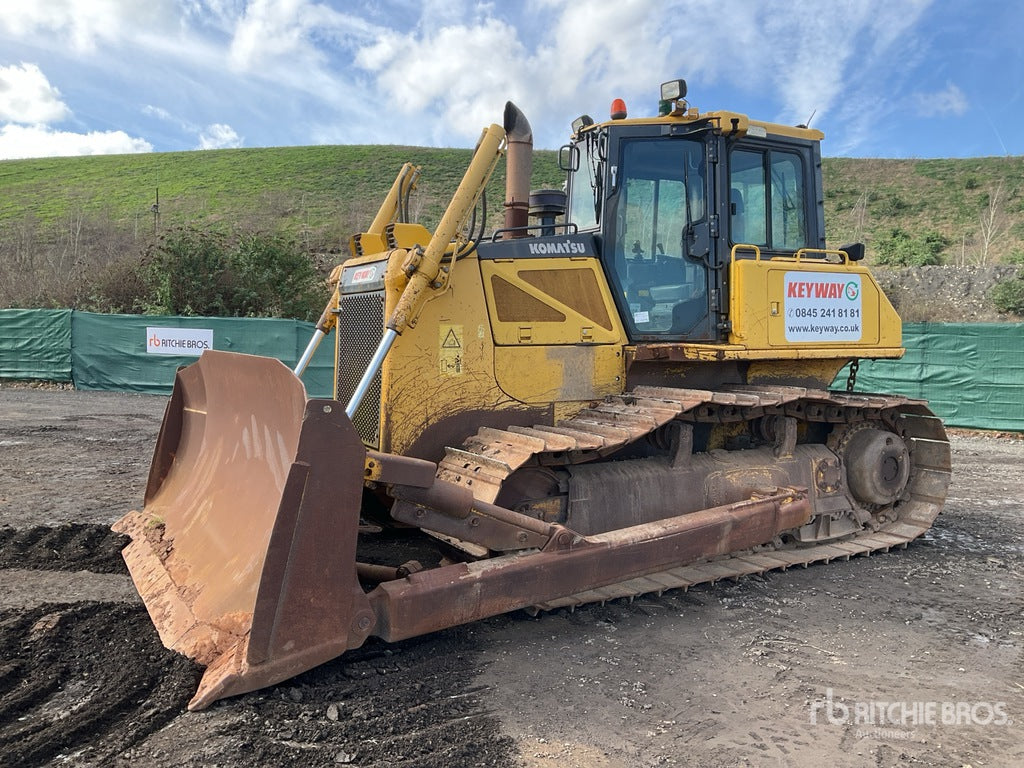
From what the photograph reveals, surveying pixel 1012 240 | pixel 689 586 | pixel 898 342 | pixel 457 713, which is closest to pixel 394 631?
pixel 457 713

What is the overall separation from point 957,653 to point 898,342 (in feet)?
9.12

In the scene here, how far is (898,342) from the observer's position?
6062 millimetres

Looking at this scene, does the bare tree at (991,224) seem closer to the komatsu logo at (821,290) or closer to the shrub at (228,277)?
the shrub at (228,277)

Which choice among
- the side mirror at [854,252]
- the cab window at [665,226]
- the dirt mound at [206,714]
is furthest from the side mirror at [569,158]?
the dirt mound at [206,714]

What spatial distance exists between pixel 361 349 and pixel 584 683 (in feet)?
8.09

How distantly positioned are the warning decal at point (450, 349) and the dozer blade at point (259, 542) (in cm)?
107

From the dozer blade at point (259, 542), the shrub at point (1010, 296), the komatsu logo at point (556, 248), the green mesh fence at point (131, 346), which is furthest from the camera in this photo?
the shrub at point (1010, 296)

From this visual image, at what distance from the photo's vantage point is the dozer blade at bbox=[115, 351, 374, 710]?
3105 mm

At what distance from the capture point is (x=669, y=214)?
532cm

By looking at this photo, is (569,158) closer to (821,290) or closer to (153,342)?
(821,290)

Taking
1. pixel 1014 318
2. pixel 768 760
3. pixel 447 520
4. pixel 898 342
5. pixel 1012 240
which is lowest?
pixel 768 760

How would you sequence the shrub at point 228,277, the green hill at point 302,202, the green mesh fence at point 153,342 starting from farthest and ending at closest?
the green hill at point 302,202, the shrub at point 228,277, the green mesh fence at point 153,342

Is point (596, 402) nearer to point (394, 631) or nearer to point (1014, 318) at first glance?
point (394, 631)

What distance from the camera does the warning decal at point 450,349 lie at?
4562 mm
